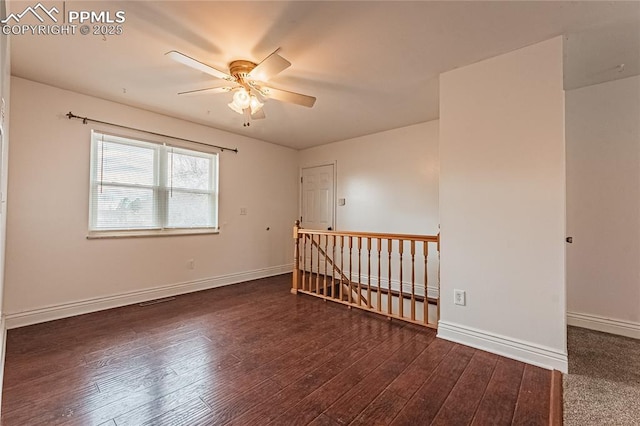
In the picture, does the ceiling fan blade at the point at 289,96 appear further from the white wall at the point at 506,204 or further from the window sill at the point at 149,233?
the window sill at the point at 149,233

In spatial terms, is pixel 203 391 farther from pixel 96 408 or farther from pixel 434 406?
pixel 434 406

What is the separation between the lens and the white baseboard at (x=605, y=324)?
2412mm

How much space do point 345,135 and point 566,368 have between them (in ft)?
12.2

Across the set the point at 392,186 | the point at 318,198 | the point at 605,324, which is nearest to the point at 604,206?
the point at 605,324

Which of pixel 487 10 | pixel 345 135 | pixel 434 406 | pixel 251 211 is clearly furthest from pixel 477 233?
pixel 251 211

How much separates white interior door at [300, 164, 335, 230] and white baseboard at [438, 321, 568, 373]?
110 inches

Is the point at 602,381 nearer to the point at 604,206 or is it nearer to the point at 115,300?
the point at 604,206

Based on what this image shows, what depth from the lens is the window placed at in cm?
307

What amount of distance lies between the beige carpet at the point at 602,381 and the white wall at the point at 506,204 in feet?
0.61

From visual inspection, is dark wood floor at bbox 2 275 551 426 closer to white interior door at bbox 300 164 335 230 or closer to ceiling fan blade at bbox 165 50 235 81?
ceiling fan blade at bbox 165 50 235 81

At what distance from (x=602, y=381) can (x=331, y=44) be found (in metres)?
2.96

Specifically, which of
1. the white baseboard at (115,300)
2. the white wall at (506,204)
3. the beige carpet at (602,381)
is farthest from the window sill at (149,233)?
the beige carpet at (602,381)

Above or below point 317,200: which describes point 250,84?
above

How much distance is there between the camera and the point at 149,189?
3.44 m
